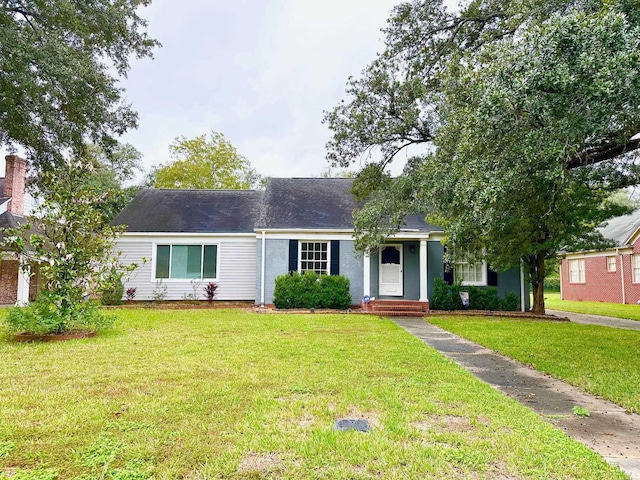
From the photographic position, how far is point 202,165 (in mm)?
30812

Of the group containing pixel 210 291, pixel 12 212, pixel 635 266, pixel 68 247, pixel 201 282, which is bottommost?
pixel 210 291

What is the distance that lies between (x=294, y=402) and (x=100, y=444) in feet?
5.61

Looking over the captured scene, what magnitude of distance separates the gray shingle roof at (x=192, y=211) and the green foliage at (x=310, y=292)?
3352 mm

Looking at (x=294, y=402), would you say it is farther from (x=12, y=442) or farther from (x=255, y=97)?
(x=255, y=97)

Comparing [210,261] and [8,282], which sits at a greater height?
[210,261]

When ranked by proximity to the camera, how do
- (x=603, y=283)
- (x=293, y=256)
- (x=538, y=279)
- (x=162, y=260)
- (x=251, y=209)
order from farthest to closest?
(x=603, y=283) < (x=251, y=209) < (x=162, y=260) < (x=293, y=256) < (x=538, y=279)

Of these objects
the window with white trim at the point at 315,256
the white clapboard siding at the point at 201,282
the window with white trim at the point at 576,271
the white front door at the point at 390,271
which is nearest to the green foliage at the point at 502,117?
the window with white trim at the point at 315,256

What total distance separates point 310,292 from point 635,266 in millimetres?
16724

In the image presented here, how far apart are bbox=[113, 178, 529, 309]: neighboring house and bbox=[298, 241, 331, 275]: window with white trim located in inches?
1.4

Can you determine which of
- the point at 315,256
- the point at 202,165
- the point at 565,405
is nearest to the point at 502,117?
the point at 565,405

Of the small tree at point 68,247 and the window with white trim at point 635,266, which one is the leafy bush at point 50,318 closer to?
the small tree at point 68,247

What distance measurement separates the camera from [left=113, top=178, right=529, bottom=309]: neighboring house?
47.4 feet

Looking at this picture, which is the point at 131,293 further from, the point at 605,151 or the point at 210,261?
the point at 605,151

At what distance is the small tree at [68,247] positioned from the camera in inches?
301
